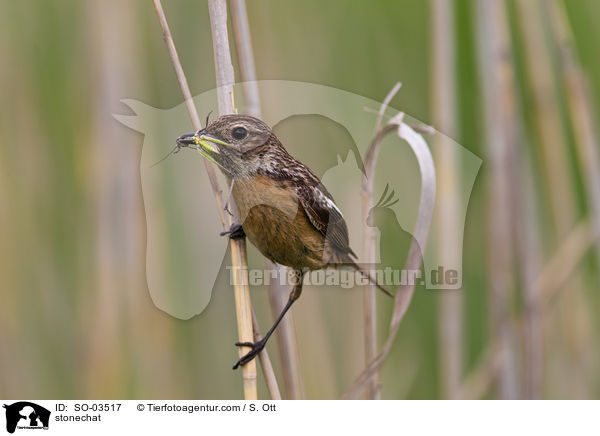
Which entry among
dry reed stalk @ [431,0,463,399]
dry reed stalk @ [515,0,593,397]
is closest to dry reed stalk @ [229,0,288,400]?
dry reed stalk @ [431,0,463,399]

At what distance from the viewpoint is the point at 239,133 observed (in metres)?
0.87

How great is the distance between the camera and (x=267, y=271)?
1.01 m

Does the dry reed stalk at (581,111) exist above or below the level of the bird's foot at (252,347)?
above

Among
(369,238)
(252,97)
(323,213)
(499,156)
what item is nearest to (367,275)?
(369,238)

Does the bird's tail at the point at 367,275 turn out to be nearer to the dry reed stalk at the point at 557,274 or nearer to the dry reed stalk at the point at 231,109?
the dry reed stalk at the point at 231,109

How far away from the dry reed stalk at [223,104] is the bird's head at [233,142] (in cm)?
2

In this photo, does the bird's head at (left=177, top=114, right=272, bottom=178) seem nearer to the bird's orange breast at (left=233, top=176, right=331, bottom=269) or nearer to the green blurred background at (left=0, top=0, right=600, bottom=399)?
the bird's orange breast at (left=233, top=176, right=331, bottom=269)

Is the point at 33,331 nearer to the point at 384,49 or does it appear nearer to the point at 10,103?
the point at 10,103

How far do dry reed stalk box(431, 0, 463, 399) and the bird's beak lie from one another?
69 centimetres

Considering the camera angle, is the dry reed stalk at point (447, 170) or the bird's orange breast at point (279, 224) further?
the dry reed stalk at point (447, 170)

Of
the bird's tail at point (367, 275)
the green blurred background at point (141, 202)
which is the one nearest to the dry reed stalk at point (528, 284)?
the green blurred background at point (141, 202)

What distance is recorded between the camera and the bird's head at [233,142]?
862mm

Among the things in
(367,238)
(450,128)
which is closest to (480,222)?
(450,128)
